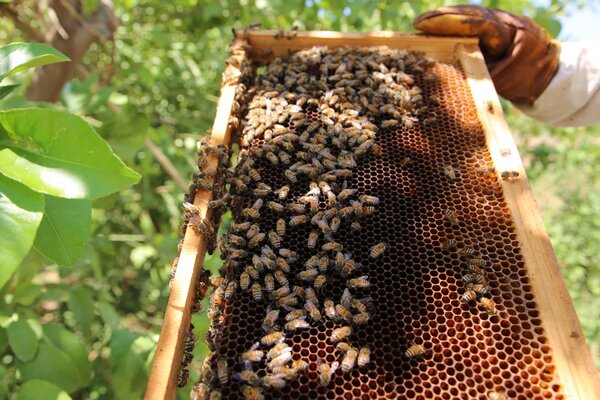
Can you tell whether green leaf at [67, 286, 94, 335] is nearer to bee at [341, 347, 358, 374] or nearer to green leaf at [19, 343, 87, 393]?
green leaf at [19, 343, 87, 393]

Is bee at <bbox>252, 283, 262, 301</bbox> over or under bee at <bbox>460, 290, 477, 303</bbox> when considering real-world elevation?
under

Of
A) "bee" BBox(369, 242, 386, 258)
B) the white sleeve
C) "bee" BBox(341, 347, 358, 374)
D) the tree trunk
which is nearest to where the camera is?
"bee" BBox(341, 347, 358, 374)

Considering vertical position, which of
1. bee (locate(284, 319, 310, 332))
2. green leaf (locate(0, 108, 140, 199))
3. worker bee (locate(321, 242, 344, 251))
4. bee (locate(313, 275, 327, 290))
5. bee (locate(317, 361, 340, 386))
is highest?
green leaf (locate(0, 108, 140, 199))

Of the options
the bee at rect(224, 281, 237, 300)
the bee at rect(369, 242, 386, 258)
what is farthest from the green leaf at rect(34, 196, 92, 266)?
the bee at rect(369, 242, 386, 258)

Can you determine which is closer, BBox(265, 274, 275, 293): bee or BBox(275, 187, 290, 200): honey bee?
BBox(265, 274, 275, 293): bee

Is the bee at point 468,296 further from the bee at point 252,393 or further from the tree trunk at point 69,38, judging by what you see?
the tree trunk at point 69,38

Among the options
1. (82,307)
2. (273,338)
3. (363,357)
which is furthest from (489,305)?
(82,307)

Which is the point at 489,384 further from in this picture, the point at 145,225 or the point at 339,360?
the point at 145,225
